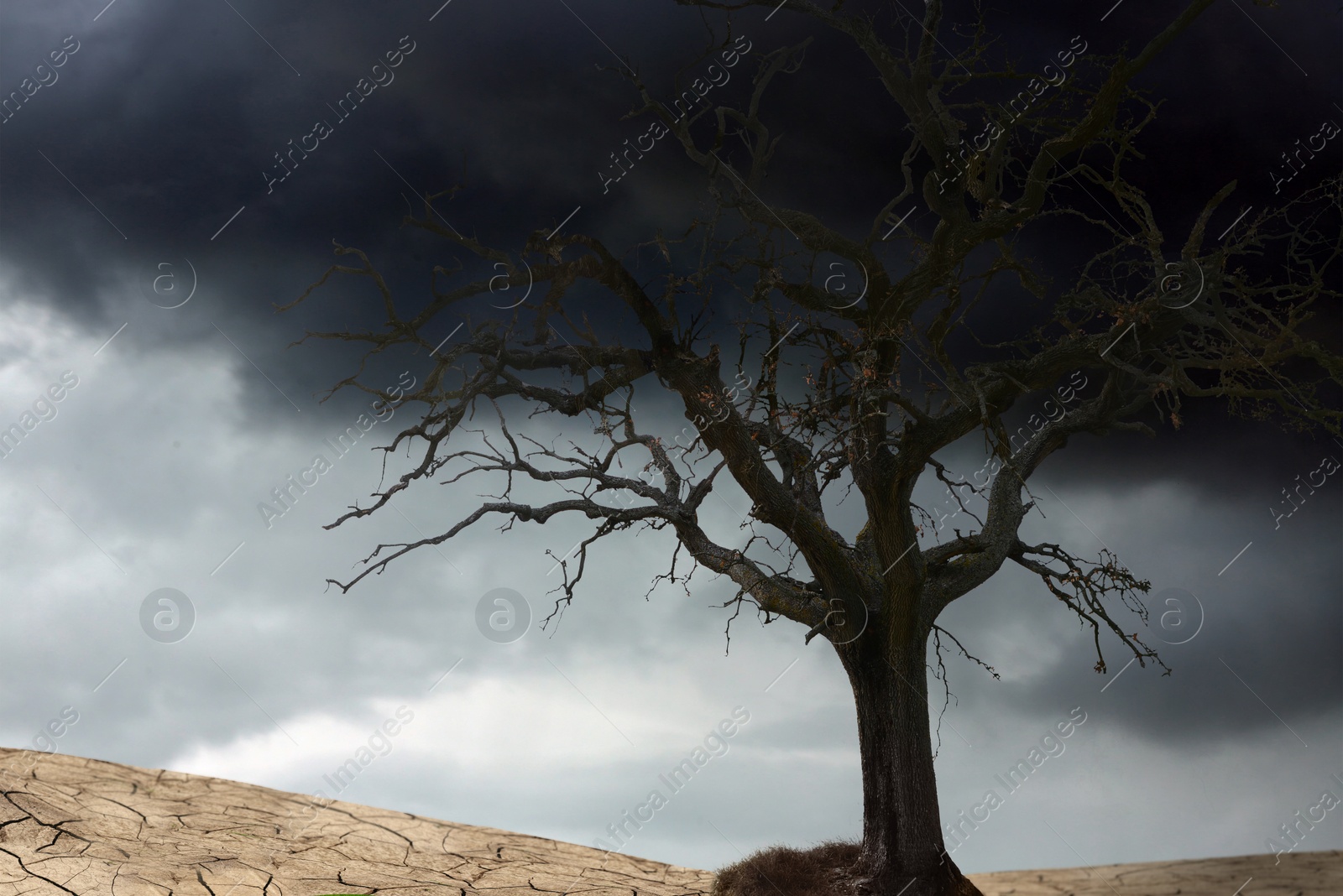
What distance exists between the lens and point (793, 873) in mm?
7262

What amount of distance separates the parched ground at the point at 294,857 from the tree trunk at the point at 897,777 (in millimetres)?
1910

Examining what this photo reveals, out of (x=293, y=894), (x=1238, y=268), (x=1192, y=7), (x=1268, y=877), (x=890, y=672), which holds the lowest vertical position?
(x=1268, y=877)

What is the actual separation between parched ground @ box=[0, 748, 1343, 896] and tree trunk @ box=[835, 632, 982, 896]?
1910 millimetres

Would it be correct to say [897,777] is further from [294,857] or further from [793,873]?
[294,857]

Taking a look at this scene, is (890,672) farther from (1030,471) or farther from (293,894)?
(293,894)

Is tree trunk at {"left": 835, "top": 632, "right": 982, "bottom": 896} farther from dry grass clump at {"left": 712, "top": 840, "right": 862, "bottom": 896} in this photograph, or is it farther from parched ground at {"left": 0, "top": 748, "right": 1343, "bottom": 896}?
parched ground at {"left": 0, "top": 748, "right": 1343, "bottom": 896}

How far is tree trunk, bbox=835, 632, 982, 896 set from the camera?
6965 mm

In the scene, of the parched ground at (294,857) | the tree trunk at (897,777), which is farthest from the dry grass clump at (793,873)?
the parched ground at (294,857)

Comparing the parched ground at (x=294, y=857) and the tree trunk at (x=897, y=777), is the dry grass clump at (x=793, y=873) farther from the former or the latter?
the parched ground at (x=294, y=857)

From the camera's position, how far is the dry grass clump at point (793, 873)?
7109 mm

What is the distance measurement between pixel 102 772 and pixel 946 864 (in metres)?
7.66

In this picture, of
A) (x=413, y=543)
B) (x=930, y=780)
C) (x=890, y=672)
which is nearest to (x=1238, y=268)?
(x=890, y=672)

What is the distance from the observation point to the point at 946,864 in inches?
277

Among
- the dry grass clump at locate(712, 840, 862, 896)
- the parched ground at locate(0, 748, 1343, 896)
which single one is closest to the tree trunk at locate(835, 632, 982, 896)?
the dry grass clump at locate(712, 840, 862, 896)
